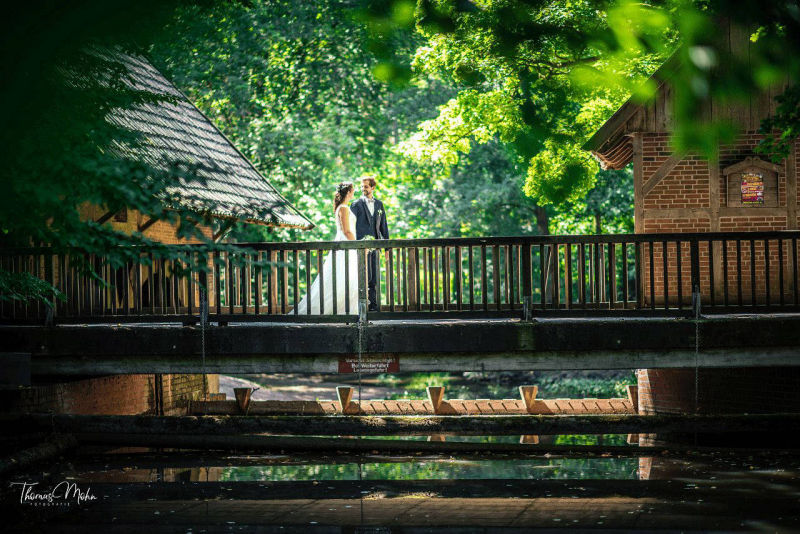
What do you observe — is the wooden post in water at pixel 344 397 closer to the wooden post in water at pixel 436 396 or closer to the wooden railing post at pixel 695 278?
the wooden post in water at pixel 436 396

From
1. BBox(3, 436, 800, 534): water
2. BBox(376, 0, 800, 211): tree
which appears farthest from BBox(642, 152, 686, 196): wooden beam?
BBox(376, 0, 800, 211): tree

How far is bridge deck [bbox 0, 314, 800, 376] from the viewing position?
11.0m

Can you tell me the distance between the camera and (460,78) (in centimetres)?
420

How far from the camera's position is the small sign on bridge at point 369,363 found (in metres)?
11.2

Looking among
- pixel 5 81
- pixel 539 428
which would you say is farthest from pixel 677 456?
pixel 5 81

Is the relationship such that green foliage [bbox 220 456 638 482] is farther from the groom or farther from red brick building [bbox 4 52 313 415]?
the groom

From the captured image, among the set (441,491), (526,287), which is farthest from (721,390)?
(441,491)

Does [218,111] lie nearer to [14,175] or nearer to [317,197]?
[317,197]

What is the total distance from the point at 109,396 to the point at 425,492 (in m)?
7.09

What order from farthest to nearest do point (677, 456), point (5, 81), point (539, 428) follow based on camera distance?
point (677, 456), point (539, 428), point (5, 81)

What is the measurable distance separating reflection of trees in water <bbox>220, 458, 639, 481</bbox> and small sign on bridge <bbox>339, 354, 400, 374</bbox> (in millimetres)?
1090

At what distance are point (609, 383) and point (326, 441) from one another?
18830 mm

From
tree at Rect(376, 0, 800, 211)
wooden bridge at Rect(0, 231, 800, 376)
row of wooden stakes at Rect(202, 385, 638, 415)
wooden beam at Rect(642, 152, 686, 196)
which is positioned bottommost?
row of wooden stakes at Rect(202, 385, 638, 415)
